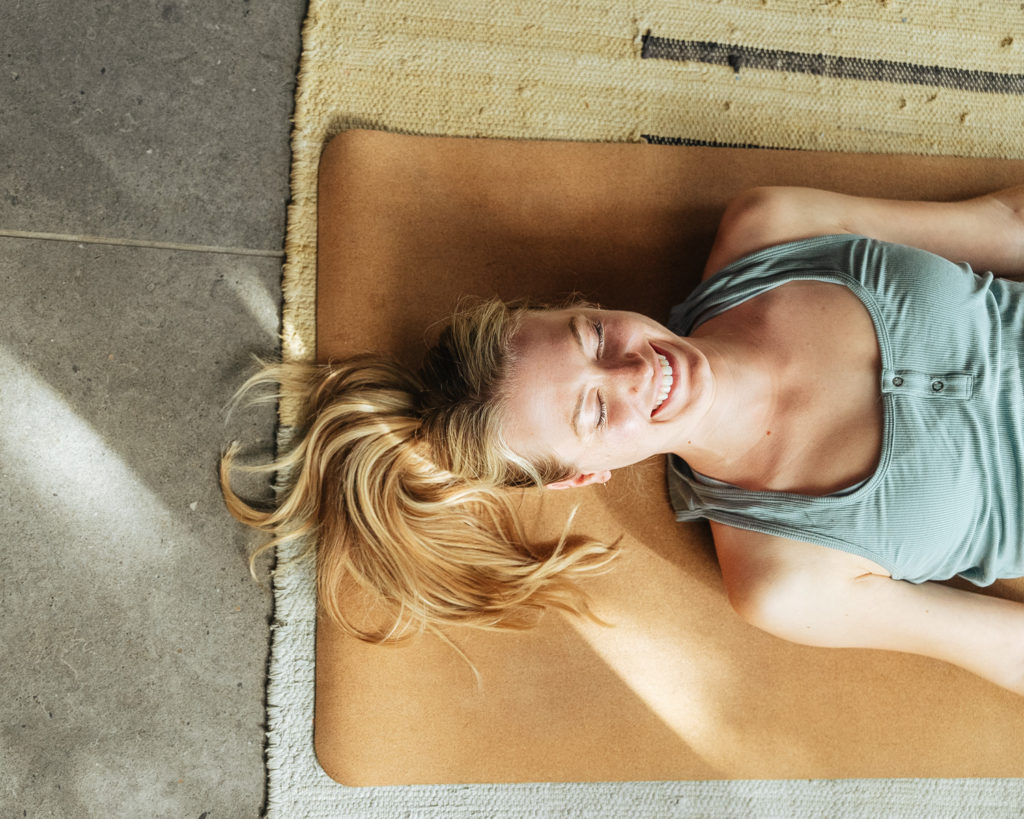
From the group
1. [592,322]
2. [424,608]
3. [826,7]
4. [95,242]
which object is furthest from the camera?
[826,7]

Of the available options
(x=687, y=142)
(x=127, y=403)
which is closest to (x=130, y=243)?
(x=127, y=403)

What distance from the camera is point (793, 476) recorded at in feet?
4.75

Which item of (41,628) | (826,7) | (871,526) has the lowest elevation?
(41,628)

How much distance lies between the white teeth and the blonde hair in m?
0.33

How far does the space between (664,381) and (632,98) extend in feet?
2.88

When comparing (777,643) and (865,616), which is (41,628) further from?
(865,616)

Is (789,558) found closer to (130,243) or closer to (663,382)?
(663,382)

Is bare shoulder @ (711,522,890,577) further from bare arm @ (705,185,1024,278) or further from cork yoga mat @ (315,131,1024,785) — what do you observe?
bare arm @ (705,185,1024,278)

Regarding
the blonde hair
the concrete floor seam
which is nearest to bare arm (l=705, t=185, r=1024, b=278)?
the blonde hair

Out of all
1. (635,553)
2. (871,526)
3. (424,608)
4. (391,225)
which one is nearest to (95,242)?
(391,225)

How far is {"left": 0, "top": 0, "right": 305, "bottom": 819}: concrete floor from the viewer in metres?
1.62

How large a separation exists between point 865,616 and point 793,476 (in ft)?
1.03

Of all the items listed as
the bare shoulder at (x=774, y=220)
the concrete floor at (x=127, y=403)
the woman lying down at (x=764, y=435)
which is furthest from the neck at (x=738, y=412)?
the concrete floor at (x=127, y=403)

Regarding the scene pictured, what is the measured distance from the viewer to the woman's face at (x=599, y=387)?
Result: 124 cm
